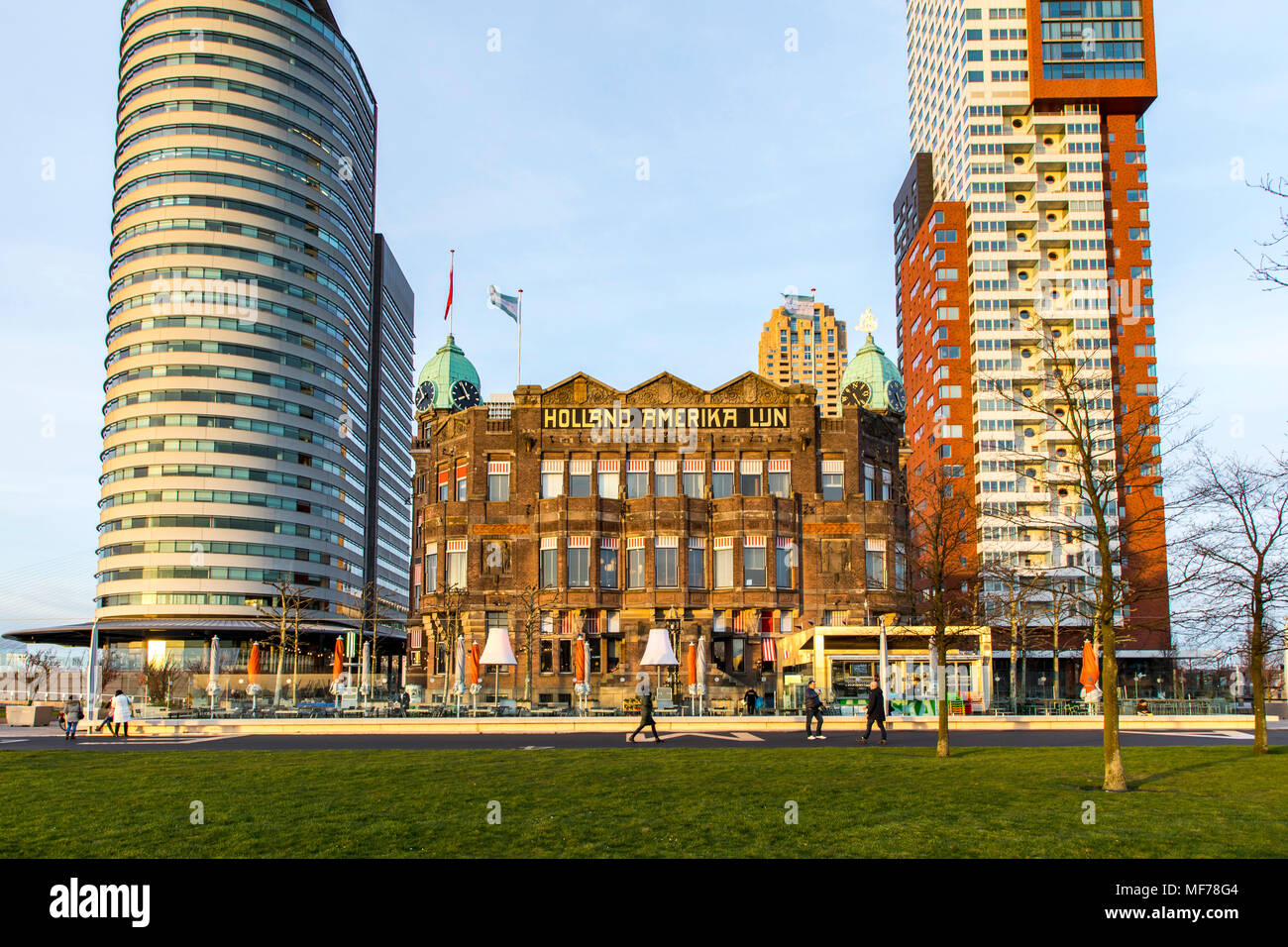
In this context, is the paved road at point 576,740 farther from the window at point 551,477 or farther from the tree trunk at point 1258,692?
the window at point 551,477

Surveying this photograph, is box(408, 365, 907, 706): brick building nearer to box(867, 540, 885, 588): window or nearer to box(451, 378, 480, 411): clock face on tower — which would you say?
box(867, 540, 885, 588): window

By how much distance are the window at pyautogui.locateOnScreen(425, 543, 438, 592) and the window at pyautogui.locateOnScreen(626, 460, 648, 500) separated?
13.3 metres

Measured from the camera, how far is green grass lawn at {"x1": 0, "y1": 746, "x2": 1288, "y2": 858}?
45.9 feet

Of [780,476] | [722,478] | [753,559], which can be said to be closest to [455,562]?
[722,478]

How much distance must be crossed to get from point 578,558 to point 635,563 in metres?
3.68

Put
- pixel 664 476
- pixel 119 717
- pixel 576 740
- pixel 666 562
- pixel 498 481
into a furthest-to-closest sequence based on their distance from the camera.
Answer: pixel 498 481, pixel 664 476, pixel 666 562, pixel 119 717, pixel 576 740

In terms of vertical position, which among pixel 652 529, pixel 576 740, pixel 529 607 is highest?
pixel 652 529

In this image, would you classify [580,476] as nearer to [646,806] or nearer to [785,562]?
[785,562]

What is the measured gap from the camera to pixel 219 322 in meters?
126

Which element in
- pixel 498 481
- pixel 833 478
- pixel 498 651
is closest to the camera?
pixel 498 651

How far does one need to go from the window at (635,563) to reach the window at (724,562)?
4.81 m

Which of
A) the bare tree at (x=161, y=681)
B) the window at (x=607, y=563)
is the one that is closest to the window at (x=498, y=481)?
the window at (x=607, y=563)
